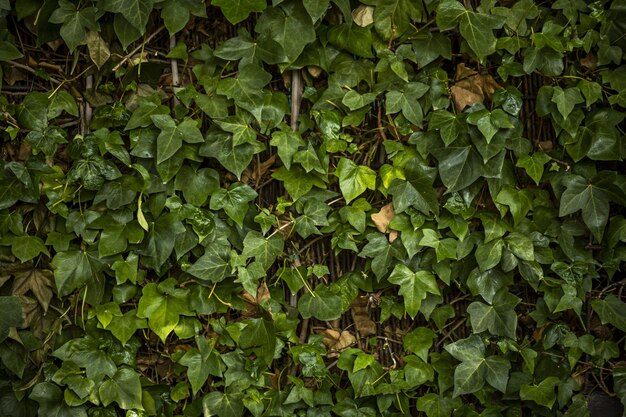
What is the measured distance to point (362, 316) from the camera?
7.79 ft

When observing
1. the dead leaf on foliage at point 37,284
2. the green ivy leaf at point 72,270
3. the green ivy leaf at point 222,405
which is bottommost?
the green ivy leaf at point 222,405

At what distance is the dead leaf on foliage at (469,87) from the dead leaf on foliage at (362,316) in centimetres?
77

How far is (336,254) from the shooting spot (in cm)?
229

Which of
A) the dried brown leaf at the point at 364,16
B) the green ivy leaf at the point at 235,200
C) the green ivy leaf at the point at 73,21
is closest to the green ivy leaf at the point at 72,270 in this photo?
the green ivy leaf at the point at 235,200

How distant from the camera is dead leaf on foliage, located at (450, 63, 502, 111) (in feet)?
7.45

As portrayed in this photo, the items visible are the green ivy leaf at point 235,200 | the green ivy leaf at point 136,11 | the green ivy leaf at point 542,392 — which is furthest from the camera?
the green ivy leaf at point 542,392

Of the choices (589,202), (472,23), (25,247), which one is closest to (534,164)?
(589,202)

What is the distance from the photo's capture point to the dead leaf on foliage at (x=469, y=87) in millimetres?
2271

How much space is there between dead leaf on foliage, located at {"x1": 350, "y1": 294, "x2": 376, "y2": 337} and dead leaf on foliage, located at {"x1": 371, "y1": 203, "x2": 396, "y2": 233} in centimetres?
27

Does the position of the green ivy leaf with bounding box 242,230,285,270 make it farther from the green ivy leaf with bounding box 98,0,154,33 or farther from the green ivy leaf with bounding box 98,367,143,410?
the green ivy leaf with bounding box 98,0,154,33

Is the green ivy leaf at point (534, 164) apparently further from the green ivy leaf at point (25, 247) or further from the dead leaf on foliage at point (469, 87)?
the green ivy leaf at point (25, 247)

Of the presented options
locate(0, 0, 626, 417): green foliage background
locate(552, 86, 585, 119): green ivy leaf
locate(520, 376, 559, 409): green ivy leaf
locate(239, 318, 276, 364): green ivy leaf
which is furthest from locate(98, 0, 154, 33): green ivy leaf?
locate(520, 376, 559, 409): green ivy leaf

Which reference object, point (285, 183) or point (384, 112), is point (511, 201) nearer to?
point (384, 112)

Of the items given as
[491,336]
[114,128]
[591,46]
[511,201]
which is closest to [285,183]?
[114,128]
